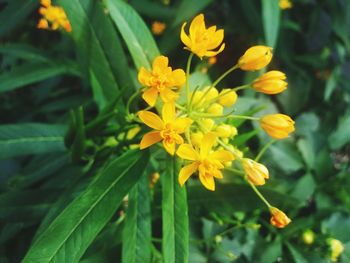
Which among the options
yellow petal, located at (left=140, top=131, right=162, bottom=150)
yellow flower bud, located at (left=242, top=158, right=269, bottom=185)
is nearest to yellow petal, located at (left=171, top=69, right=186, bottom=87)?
yellow petal, located at (left=140, top=131, right=162, bottom=150)

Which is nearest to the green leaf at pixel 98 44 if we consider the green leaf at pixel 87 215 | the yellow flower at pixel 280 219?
the green leaf at pixel 87 215

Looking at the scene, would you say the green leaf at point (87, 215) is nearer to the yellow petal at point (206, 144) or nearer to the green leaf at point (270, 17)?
the yellow petal at point (206, 144)

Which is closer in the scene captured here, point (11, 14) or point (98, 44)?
point (98, 44)

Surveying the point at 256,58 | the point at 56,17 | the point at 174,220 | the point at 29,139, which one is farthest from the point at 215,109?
the point at 56,17

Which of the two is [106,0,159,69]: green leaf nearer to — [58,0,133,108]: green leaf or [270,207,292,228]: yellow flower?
[58,0,133,108]: green leaf

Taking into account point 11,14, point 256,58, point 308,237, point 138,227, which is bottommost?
point 308,237

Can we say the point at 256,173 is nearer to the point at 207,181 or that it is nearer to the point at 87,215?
the point at 207,181
